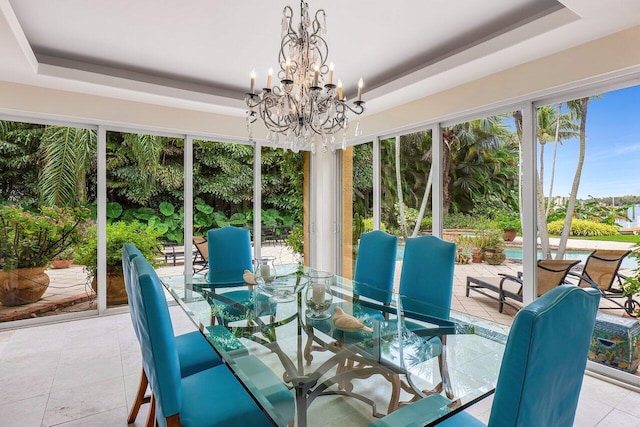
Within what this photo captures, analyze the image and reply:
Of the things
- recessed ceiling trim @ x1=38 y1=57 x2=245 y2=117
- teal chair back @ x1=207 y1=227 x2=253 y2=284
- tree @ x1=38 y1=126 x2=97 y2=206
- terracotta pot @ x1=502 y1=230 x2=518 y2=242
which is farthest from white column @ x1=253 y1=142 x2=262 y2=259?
terracotta pot @ x1=502 y1=230 x2=518 y2=242

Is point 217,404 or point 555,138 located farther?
point 555,138

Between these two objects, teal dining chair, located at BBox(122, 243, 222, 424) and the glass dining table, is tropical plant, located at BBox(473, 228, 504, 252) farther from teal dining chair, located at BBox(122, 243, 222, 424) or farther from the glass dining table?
teal dining chair, located at BBox(122, 243, 222, 424)

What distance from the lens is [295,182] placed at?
5.34 meters

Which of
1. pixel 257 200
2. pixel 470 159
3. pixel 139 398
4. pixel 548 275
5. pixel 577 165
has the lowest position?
pixel 139 398

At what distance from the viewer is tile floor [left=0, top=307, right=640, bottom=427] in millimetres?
2027

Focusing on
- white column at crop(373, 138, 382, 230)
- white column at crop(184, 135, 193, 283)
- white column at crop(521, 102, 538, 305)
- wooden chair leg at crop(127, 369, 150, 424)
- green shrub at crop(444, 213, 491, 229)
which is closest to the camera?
wooden chair leg at crop(127, 369, 150, 424)

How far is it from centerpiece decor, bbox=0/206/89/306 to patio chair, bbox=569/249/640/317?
198 inches

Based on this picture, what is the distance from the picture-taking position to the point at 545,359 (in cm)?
81

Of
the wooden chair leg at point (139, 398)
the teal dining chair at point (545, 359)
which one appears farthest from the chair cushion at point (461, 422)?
the wooden chair leg at point (139, 398)

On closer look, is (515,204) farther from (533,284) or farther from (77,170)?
(77,170)

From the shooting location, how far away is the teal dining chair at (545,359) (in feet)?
2.60

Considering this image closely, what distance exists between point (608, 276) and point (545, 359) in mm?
2483

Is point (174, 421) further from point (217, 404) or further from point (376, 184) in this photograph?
point (376, 184)

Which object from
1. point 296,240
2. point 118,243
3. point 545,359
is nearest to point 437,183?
point 296,240
